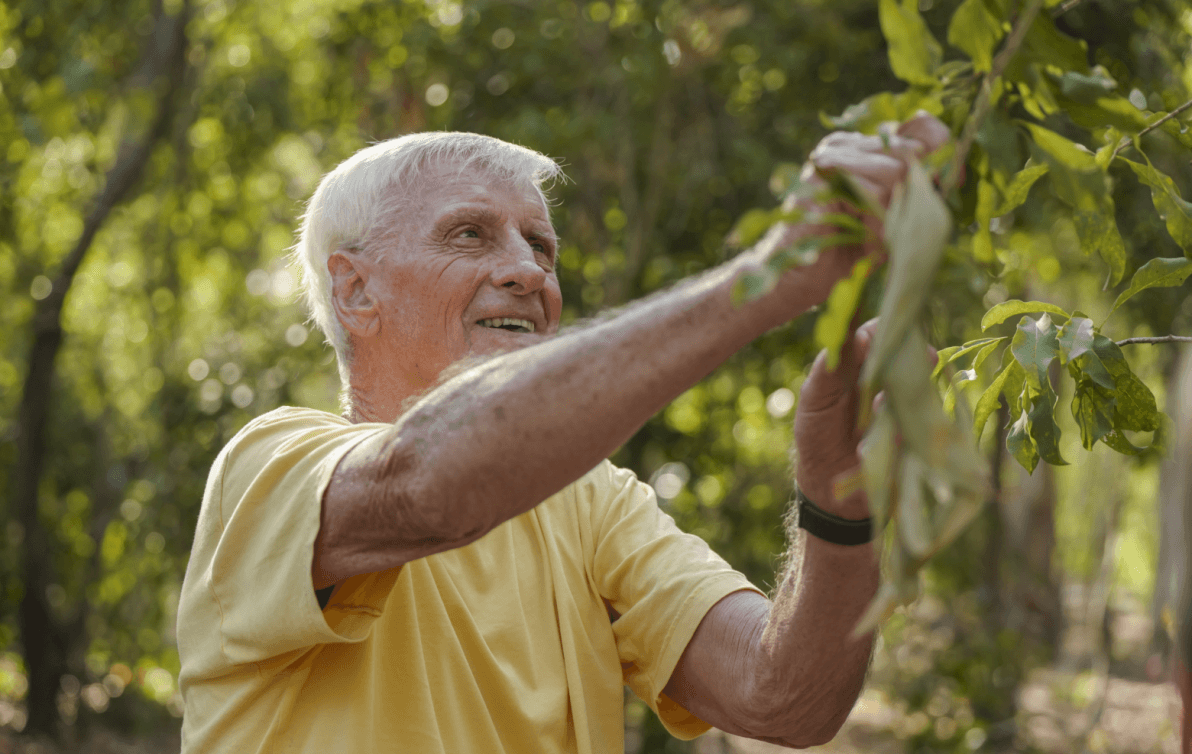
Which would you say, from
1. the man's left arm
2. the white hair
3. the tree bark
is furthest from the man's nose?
the tree bark

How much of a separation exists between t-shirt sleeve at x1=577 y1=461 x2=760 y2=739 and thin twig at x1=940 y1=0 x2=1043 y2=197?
3.57 ft

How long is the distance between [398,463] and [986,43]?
32.3 inches

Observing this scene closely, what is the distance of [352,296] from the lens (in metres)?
2.12

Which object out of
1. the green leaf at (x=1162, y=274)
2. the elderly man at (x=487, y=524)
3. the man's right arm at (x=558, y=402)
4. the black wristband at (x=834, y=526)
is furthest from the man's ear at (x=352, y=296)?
the green leaf at (x=1162, y=274)

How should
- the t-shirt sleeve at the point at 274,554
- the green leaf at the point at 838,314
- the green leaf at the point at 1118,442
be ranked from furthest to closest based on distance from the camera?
the green leaf at the point at 1118,442 < the t-shirt sleeve at the point at 274,554 < the green leaf at the point at 838,314

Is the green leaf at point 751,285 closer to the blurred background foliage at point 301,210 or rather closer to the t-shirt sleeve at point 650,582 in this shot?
the t-shirt sleeve at point 650,582

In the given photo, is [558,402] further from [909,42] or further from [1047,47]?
[1047,47]

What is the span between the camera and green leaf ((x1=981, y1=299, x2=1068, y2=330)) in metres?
1.42

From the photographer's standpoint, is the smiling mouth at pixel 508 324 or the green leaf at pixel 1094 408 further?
the smiling mouth at pixel 508 324

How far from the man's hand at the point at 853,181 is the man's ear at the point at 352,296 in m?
1.12

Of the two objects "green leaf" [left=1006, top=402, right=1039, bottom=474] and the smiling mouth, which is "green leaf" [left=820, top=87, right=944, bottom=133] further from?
the smiling mouth

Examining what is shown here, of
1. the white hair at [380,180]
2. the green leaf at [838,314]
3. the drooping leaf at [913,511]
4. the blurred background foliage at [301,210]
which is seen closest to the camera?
the drooping leaf at [913,511]

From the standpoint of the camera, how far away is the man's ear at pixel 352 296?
2.07 m

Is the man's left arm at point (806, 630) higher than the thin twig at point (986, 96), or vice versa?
the thin twig at point (986, 96)
